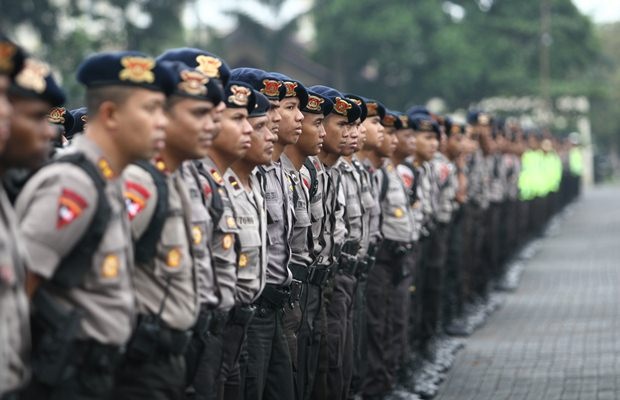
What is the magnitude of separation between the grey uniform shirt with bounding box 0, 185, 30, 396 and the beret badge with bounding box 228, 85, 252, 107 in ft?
7.89

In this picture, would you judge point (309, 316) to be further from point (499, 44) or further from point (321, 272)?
point (499, 44)

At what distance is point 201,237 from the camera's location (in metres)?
6.26

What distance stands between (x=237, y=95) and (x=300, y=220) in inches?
69.5

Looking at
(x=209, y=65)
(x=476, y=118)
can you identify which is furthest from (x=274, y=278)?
(x=476, y=118)

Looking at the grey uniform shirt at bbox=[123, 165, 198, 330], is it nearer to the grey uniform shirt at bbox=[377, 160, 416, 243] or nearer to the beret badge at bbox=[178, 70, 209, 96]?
the beret badge at bbox=[178, 70, 209, 96]

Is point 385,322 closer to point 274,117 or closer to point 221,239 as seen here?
point 274,117

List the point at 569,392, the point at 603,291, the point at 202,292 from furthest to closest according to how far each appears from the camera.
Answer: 1. the point at 603,291
2. the point at 569,392
3. the point at 202,292

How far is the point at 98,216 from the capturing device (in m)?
5.16

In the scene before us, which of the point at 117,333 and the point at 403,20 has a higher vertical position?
the point at 403,20

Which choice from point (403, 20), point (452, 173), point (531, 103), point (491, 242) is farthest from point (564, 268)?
point (531, 103)

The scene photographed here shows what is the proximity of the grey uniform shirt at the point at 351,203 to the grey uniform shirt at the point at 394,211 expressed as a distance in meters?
1.34

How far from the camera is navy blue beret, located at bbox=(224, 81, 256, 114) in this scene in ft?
23.2

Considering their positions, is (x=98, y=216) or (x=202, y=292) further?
(x=202, y=292)

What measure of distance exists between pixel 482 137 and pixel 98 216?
15.5 meters
